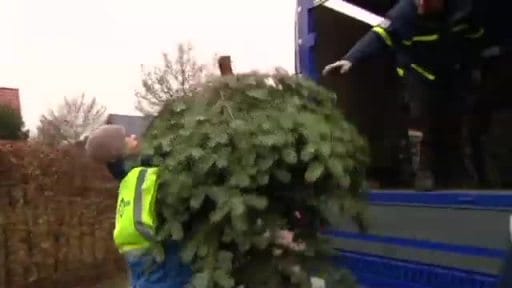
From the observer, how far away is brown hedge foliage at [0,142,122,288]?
953 cm

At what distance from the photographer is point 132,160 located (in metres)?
3.12

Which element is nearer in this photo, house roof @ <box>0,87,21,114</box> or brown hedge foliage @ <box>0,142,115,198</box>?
brown hedge foliage @ <box>0,142,115,198</box>

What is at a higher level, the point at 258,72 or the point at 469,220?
the point at 258,72

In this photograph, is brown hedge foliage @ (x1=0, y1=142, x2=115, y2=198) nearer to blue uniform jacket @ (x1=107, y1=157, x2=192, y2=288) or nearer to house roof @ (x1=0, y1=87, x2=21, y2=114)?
blue uniform jacket @ (x1=107, y1=157, x2=192, y2=288)

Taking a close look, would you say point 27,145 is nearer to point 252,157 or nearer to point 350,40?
point 350,40

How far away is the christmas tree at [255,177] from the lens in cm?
266

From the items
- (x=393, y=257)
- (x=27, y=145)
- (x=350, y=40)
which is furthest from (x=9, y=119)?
(x=393, y=257)

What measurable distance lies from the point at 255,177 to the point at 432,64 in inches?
62.0

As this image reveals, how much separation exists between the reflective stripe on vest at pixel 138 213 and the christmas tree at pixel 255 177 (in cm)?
4

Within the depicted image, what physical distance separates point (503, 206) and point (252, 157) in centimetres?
89

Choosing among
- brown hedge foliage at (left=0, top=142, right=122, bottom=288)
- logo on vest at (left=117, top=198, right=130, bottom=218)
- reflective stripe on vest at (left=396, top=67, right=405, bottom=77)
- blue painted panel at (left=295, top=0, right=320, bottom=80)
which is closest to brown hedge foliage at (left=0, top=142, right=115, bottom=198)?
brown hedge foliage at (left=0, top=142, right=122, bottom=288)

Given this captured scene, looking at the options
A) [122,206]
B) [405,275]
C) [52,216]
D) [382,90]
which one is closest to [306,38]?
[382,90]

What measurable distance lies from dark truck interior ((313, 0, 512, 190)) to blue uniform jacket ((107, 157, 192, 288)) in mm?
1399

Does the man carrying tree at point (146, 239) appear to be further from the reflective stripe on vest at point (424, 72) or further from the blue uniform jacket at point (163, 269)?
the reflective stripe on vest at point (424, 72)
